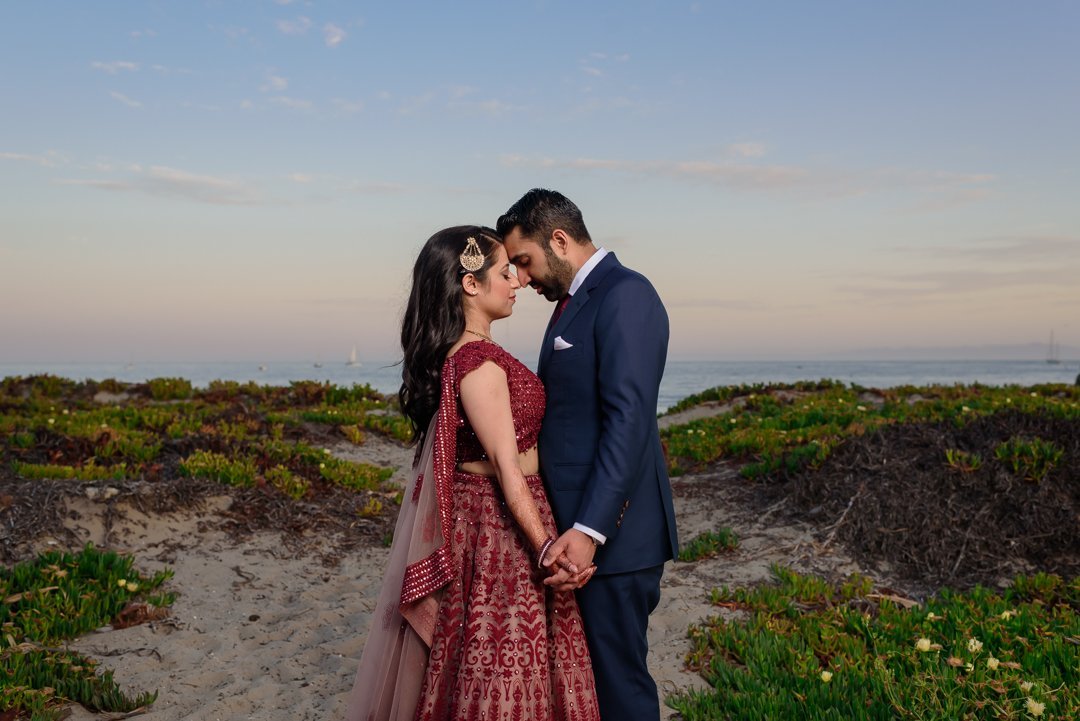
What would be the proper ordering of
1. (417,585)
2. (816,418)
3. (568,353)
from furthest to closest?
(816,418), (568,353), (417,585)

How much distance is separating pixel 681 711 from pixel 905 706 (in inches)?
46.8

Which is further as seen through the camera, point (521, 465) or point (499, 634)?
point (521, 465)

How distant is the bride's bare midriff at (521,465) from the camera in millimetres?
3668

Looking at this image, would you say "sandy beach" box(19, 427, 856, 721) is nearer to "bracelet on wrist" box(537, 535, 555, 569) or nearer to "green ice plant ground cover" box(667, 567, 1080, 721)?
"green ice plant ground cover" box(667, 567, 1080, 721)

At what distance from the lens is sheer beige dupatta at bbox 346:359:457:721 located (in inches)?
139

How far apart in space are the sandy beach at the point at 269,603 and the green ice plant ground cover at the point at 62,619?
119 mm

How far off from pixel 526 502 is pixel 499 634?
0.55 m

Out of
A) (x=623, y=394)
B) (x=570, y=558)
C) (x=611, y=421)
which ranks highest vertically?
(x=623, y=394)

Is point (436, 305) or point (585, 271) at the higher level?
point (585, 271)

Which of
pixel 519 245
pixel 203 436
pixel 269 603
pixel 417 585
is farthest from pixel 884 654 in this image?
pixel 203 436

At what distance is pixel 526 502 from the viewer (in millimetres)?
3406

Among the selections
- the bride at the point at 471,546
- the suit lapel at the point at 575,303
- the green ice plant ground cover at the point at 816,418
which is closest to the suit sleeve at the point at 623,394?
the suit lapel at the point at 575,303

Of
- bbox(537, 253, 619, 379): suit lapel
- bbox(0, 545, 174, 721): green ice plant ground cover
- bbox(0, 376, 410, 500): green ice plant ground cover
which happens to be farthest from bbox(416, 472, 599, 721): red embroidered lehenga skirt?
bbox(0, 376, 410, 500): green ice plant ground cover

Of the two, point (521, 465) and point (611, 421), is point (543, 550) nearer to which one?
point (521, 465)
